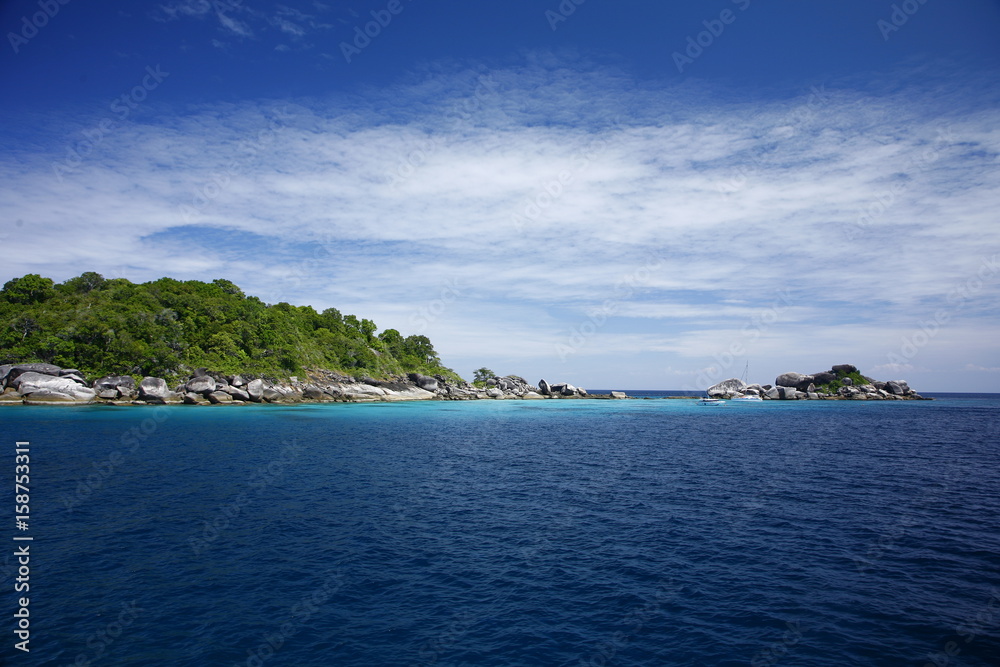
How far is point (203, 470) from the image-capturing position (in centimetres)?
3412

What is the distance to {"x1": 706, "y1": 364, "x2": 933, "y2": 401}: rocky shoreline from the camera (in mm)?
178375

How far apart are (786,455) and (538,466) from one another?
25065 millimetres

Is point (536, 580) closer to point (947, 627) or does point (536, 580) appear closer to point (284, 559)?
point (284, 559)

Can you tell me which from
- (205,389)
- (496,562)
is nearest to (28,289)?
(205,389)

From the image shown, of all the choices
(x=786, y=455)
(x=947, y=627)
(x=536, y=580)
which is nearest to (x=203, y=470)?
(x=536, y=580)

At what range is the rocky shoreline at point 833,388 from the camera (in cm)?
17838

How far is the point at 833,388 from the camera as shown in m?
181

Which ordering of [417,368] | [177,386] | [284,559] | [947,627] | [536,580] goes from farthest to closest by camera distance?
1. [417,368]
2. [177,386]
3. [284,559]
4. [536,580]
5. [947,627]

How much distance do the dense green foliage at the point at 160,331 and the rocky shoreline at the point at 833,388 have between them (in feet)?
487

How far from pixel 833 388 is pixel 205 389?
663 ft
